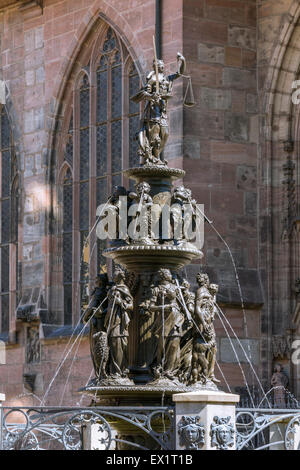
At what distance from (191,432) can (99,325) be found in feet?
8.18

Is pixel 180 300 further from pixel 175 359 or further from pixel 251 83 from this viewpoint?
pixel 251 83

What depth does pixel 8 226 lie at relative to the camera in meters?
30.4

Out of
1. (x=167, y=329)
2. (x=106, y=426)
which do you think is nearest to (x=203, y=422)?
(x=106, y=426)

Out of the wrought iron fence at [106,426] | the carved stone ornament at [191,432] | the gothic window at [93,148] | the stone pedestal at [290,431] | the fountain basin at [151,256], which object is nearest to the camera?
the carved stone ornament at [191,432]

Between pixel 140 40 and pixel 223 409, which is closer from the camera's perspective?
pixel 223 409

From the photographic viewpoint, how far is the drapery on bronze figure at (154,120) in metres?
15.7

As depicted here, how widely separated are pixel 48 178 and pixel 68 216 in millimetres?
857

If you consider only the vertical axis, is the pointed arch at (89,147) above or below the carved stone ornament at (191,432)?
above

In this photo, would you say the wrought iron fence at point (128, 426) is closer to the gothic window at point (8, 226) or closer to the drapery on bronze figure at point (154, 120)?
the drapery on bronze figure at point (154, 120)

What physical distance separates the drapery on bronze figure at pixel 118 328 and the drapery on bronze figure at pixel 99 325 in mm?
67

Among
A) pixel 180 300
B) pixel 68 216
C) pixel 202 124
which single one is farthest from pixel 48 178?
pixel 180 300

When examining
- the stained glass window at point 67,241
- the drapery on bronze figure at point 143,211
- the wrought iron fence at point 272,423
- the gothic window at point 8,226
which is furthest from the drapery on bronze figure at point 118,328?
the gothic window at point 8,226

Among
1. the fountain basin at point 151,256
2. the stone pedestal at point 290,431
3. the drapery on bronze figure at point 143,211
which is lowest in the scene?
the stone pedestal at point 290,431

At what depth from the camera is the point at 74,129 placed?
1114 inches
